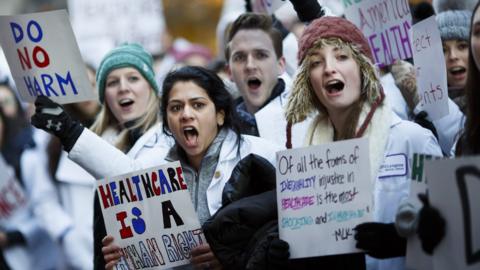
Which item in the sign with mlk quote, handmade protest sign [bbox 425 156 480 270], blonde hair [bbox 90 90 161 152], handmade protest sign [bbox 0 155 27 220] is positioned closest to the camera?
handmade protest sign [bbox 425 156 480 270]

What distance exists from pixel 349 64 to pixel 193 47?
9967mm

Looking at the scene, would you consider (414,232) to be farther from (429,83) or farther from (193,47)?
(193,47)

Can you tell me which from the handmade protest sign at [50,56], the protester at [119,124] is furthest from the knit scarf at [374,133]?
the handmade protest sign at [50,56]

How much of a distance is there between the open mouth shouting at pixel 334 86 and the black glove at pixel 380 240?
898 mm

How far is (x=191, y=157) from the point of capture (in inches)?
321

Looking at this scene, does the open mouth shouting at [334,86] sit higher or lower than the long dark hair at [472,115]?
higher

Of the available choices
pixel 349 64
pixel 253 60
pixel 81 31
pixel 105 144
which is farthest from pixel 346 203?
pixel 81 31

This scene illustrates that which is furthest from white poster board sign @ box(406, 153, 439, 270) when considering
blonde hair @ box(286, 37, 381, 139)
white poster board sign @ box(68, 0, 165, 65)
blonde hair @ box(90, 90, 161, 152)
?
white poster board sign @ box(68, 0, 165, 65)

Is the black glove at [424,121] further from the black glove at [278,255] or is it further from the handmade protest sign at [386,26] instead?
the black glove at [278,255]

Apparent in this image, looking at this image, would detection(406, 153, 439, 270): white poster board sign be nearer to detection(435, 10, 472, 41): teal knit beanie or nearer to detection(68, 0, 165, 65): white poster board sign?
detection(435, 10, 472, 41): teal knit beanie

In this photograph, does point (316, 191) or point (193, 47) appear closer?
point (316, 191)

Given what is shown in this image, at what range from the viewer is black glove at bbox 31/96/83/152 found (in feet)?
27.7

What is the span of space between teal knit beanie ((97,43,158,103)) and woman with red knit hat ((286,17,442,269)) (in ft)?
7.92

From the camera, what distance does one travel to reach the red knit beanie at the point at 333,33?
7.48 metres
